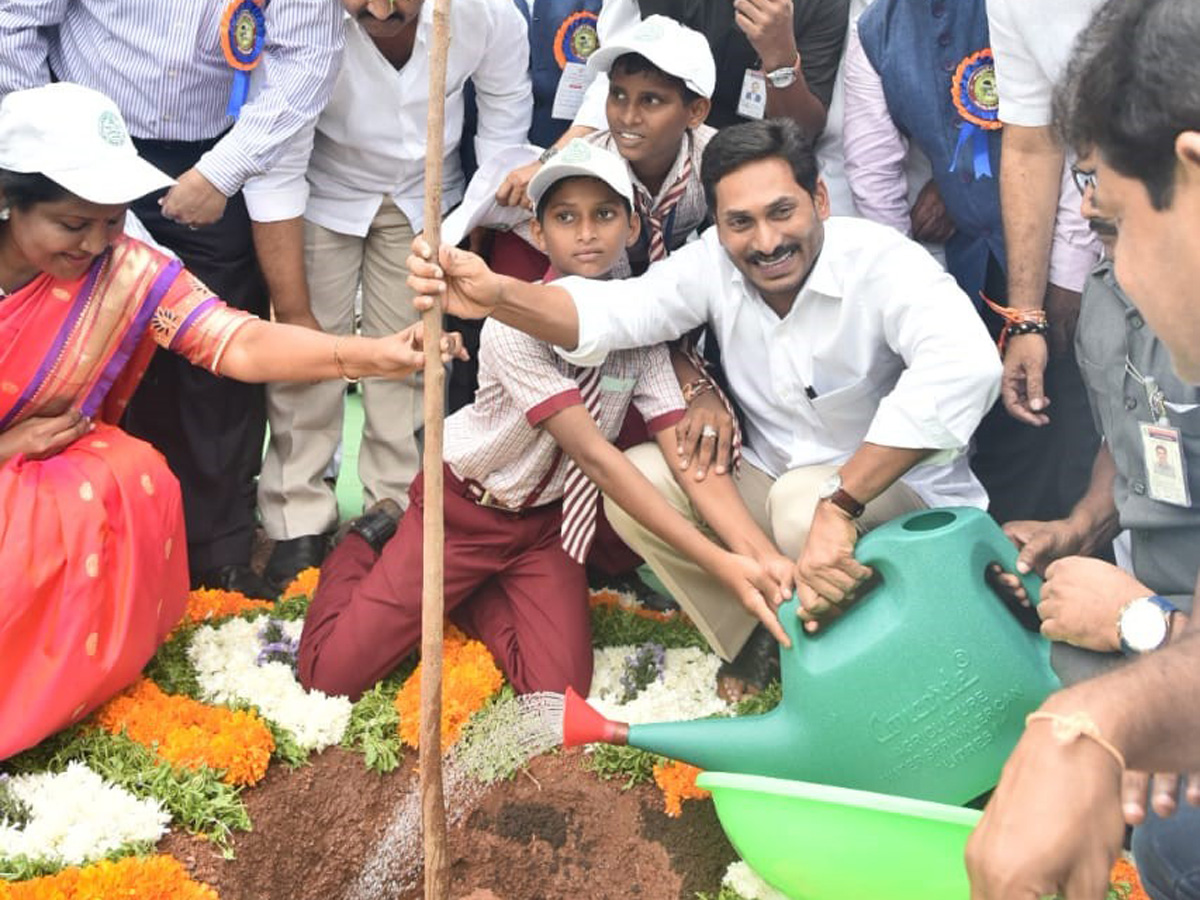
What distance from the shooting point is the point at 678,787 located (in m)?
2.96

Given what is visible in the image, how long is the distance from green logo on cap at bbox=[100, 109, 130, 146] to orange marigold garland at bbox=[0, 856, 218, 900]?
1.55 metres

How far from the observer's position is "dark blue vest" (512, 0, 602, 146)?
158 inches

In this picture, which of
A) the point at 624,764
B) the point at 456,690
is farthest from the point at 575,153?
the point at 624,764

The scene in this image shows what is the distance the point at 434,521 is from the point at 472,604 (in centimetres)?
119

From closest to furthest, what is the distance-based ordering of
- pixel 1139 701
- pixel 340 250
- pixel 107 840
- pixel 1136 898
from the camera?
pixel 1139 701 → pixel 1136 898 → pixel 107 840 → pixel 340 250

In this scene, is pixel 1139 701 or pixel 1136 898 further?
pixel 1136 898

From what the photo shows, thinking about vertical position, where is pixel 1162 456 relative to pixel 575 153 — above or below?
below

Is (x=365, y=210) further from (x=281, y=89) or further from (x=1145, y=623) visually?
(x=1145, y=623)

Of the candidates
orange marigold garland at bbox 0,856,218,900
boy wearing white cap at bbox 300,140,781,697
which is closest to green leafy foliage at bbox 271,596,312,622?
boy wearing white cap at bbox 300,140,781,697

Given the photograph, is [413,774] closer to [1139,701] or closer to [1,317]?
[1,317]

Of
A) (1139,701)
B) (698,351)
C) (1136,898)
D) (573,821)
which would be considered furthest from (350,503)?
(1139,701)

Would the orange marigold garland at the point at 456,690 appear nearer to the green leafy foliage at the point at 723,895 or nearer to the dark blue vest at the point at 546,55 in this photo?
the green leafy foliage at the point at 723,895

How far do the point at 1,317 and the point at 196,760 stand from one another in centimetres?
109

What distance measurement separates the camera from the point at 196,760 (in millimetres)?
3012
